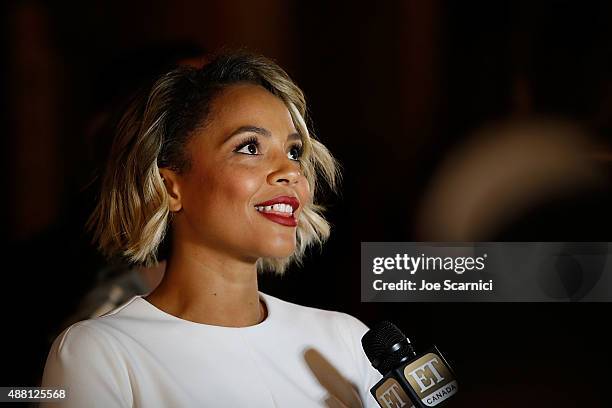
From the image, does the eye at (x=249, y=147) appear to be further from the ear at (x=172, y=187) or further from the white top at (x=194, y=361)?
the white top at (x=194, y=361)

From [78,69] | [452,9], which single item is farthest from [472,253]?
[78,69]

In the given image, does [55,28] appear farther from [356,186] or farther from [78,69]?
[356,186]

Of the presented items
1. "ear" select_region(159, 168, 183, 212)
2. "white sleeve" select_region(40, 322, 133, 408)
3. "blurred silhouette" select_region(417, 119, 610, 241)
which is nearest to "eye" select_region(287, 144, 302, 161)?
"ear" select_region(159, 168, 183, 212)

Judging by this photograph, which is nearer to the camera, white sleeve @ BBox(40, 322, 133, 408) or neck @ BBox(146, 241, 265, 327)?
white sleeve @ BBox(40, 322, 133, 408)

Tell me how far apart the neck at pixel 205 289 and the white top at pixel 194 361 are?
27 mm

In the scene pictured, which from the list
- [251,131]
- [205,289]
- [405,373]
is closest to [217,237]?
[205,289]

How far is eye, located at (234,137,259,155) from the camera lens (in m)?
1.60

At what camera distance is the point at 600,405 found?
A: 1906 millimetres

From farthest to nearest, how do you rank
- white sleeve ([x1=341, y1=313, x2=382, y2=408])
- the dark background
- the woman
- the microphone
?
the dark background < white sleeve ([x1=341, y1=313, x2=382, y2=408]) < the woman < the microphone

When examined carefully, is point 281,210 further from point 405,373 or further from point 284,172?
point 405,373

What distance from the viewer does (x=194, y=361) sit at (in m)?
1.55

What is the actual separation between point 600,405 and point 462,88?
2.65 feet

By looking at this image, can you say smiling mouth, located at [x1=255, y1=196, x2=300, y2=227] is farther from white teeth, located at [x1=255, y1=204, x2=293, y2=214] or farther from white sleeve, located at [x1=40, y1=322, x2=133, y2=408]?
white sleeve, located at [x1=40, y1=322, x2=133, y2=408]

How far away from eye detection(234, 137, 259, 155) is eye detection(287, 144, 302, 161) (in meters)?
0.09
